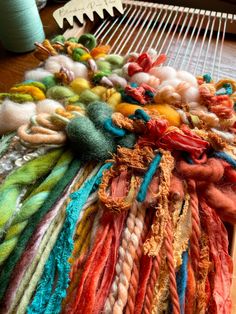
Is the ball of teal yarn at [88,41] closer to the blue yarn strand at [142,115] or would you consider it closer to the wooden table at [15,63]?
the wooden table at [15,63]

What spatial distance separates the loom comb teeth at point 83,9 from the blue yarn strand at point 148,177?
570mm

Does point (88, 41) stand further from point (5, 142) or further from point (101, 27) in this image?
point (5, 142)

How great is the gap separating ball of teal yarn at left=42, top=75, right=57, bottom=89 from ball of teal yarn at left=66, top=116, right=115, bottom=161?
157 millimetres

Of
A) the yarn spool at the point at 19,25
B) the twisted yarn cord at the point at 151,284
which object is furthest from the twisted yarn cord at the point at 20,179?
the yarn spool at the point at 19,25

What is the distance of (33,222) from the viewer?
1.44 feet

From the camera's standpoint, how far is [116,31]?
0.95 meters

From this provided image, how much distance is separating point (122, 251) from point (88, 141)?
180 mm

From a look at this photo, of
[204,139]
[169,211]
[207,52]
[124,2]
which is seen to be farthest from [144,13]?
[169,211]

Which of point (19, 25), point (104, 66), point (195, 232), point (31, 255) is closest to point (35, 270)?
point (31, 255)

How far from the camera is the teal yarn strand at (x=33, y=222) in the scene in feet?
1.32

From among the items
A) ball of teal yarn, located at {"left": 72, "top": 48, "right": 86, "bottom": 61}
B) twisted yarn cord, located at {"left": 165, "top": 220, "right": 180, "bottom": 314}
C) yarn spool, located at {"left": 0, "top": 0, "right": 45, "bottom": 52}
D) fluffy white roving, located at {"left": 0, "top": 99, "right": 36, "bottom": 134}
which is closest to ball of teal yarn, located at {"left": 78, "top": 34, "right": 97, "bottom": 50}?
ball of teal yarn, located at {"left": 72, "top": 48, "right": 86, "bottom": 61}

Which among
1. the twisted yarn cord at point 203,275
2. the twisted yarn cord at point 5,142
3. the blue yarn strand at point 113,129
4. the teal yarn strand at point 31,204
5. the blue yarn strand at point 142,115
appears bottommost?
the twisted yarn cord at point 203,275

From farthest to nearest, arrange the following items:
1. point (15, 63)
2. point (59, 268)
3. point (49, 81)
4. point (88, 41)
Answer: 1. point (15, 63)
2. point (88, 41)
3. point (49, 81)
4. point (59, 268)

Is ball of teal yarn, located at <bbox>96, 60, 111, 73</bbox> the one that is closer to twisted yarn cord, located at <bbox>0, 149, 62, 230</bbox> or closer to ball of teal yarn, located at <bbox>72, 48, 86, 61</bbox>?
ball of teal yarn, located at <bbox>72, 48, 86, 61</bbox>
